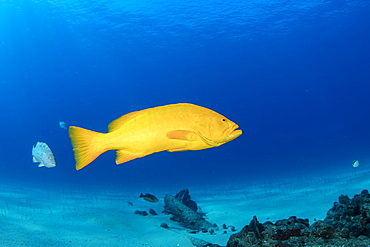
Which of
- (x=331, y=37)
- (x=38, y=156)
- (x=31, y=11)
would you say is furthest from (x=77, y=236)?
(x=331, y=37)

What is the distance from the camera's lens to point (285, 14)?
142 feet

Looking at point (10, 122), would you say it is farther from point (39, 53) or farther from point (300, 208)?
point (300, 208)

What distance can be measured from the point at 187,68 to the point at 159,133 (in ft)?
240

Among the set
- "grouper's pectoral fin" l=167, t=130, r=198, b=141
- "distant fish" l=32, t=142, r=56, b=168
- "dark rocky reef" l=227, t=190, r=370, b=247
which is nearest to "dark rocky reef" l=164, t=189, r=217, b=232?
"distant fish" l=32, t=142, r=56, b=168

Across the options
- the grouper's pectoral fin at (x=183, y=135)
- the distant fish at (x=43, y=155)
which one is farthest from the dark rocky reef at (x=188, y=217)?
the grouper's pectoral fin at (x=183, y=135)

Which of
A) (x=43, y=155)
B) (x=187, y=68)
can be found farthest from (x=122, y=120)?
(x=187, y=68)

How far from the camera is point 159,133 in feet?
5.13

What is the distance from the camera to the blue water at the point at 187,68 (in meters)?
43.4

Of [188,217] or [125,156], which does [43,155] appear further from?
[125,156]

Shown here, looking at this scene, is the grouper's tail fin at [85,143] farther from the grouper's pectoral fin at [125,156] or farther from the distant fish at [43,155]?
the distant fish at [43,155]

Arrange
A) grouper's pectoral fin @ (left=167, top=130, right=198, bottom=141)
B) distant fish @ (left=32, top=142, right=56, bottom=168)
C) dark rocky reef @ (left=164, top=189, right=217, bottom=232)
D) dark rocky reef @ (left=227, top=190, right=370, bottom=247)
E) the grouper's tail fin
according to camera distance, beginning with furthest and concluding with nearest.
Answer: dark rocky reef @ (left=164, top=189, right=217, bottom=232) → distant fish @ (left=32, top=142, right=56, bottom=168) → dark rocky reef @ (left=227, top=190, right=370, bottom=247) → the grouper's tail fin → grouper's pectoral fin @ (left=167, top=130, right=198, bottom=141)

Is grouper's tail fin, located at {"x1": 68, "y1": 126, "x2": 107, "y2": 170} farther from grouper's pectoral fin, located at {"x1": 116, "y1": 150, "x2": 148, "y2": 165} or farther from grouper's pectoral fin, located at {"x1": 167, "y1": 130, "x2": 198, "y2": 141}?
grouper's pectoral fin, located at {"x1": 167, "y1": 130, "x2": 198, "y2": 141}

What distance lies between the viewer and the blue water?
43375 mm

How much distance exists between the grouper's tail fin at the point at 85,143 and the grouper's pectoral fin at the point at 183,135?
422mm
